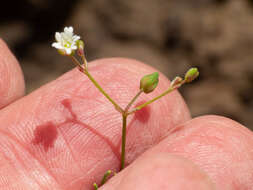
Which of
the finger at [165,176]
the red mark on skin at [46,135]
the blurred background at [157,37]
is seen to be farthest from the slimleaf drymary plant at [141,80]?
the blurred background at [157,37]

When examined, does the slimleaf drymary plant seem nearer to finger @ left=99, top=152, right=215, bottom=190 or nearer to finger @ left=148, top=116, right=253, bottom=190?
finger @ left=148, top=116, right=253, bottom=190

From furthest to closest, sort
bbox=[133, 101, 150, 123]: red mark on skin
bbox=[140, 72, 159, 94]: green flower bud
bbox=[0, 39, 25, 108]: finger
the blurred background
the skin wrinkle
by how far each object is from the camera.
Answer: the blurred background → bbox=[0, 39, 25, 108]: finger → bbox=[133, 101, 150, 123]: red mark on skin → the skin wrinkle → bbox=[140, 72, 159, 94]: green flower bud

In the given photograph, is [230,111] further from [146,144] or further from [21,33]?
[21,33]

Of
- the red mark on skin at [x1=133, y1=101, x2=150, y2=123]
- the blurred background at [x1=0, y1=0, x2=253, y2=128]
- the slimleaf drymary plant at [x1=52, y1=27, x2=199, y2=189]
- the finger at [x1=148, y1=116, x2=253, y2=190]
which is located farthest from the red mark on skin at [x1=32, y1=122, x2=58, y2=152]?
the blurred background at [x1=0, y1=0, x2=253, y2=128]

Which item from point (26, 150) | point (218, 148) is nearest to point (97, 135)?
point (26, 150)

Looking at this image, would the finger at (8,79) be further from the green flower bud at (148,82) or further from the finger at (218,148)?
the finger at (218,148)

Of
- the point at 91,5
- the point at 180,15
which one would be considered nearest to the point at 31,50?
the point at 91,5
